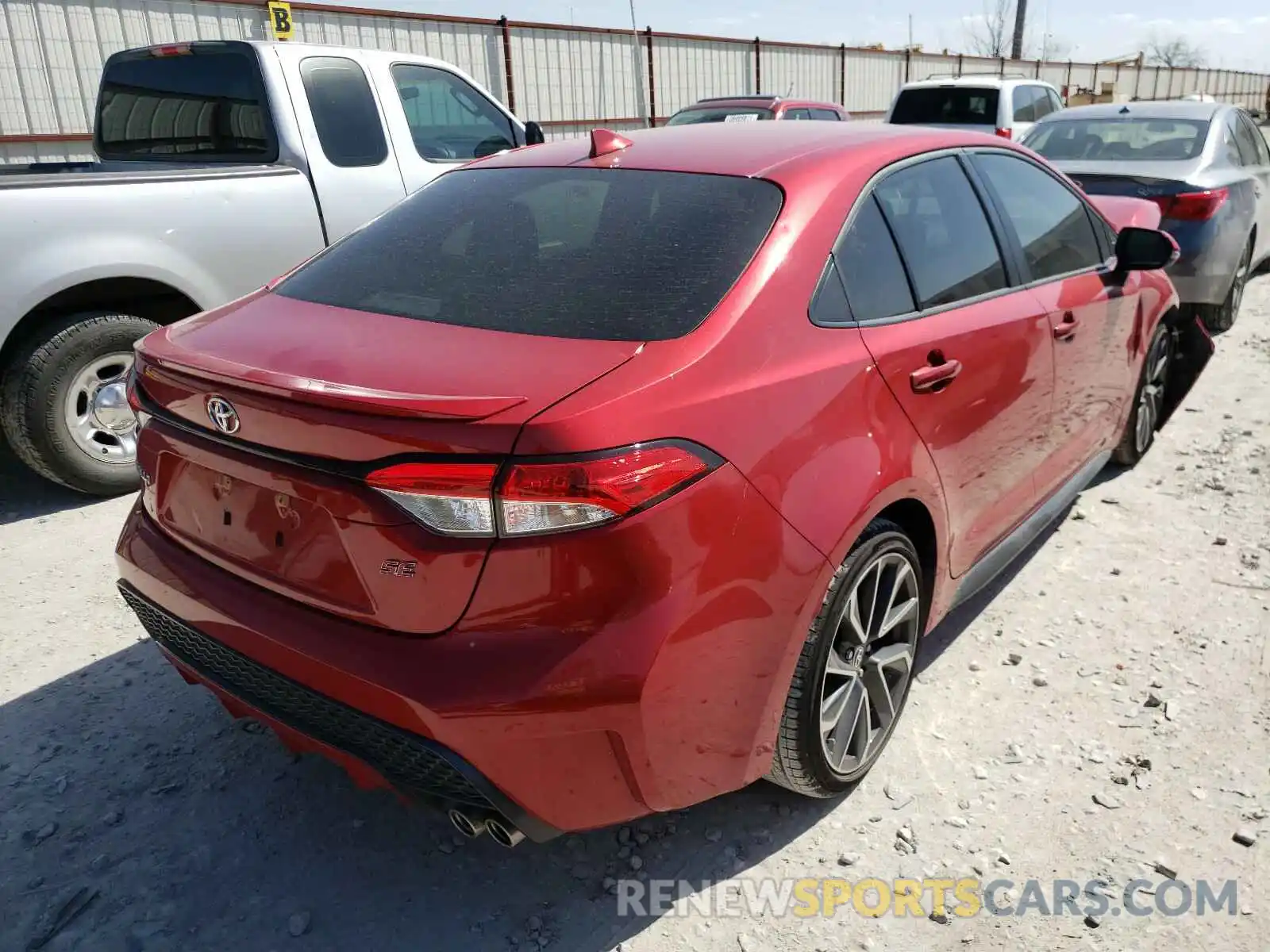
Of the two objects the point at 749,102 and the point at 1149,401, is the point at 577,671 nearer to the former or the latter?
the point at 1149,401

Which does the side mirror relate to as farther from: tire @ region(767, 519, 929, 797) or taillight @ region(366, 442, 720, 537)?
taillight @ region(366, 442, 720, 537)

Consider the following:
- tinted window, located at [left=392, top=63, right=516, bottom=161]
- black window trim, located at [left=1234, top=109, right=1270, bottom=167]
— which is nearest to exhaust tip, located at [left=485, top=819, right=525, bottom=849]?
tinted window, located at [left=392, top=63, right=516, bottom=161]

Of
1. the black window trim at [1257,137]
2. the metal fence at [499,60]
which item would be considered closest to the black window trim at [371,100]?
the black window trim at [1257,137]

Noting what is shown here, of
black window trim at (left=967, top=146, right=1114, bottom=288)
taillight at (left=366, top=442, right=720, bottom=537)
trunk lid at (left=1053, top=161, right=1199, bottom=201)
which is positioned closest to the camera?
taillight at (left=366, top=442, right=720, bottom=537)

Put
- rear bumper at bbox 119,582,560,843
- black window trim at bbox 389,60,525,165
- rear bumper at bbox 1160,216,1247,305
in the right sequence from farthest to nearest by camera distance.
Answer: rear bumper at bbox 1160,216,1247,305 → black window trim at bbox 389,60,525,165 → rear bumper at bbox 119,582,560,843

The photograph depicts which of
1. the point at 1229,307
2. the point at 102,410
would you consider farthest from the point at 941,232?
the point at 1229,307

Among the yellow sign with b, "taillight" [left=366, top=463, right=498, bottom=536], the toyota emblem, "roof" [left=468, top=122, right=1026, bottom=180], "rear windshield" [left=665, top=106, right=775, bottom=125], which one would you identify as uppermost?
the yellow sign with b

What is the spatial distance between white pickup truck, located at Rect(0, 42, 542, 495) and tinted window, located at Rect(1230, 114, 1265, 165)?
5170 millimetres

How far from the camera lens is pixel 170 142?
5.73 meters

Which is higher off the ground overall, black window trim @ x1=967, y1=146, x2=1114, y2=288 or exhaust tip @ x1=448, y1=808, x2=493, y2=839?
black window trim @ x1=967, y1=146, x2=1114, y2=288

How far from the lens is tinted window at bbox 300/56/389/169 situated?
5344mm

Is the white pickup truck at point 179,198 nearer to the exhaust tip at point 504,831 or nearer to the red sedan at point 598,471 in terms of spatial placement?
the red sedan at point 598,471

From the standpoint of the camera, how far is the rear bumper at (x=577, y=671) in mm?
1827

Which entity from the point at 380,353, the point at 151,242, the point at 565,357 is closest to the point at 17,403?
the point at 151,242
